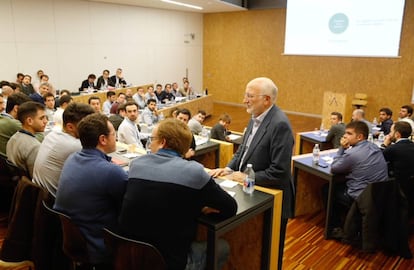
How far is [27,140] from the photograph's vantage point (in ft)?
9.68

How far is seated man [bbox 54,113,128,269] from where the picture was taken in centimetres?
199

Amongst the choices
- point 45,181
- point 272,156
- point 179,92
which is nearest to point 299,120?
point 179,92

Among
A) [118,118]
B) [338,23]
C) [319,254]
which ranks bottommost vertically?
[319,254]

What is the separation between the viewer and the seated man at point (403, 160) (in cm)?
365

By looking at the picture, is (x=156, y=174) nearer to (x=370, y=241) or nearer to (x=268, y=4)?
(x=370, y=241)

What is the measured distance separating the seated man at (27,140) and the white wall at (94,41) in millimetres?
→ 6800

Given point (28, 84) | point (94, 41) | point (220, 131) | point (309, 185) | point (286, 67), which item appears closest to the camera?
point (309, 185)

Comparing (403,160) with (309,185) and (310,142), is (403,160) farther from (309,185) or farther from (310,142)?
(310,142)

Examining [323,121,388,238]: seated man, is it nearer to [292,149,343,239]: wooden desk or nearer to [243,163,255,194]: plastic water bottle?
[292,149,343,239]: wooden desk

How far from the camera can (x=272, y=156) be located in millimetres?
2543

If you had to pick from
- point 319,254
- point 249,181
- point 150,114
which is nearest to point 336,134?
point 319,254

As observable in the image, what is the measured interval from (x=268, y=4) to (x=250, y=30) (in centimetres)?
119

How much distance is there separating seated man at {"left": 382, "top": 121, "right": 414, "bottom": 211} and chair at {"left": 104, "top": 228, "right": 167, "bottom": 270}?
2.99 metres

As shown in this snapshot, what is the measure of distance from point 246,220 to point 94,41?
991cm
